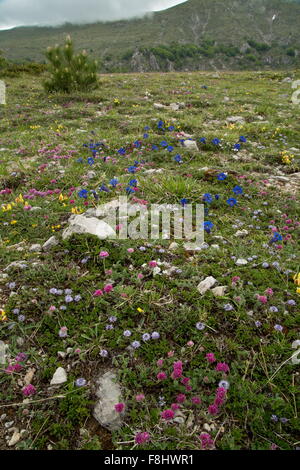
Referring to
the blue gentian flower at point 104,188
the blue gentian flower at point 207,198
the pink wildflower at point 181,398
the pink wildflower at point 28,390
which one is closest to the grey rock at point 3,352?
the pink wildflower at point 28,390

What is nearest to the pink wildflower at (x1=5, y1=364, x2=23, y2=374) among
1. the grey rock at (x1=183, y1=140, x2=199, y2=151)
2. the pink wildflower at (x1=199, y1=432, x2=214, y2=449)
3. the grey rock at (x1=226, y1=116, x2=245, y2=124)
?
the pink wildflower at (x1=199, y1=432, x2=214, y2=449)

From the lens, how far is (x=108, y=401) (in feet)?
8.05

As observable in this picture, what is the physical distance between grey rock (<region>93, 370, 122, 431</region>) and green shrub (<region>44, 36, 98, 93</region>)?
13716mm

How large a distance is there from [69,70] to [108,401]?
13998mm

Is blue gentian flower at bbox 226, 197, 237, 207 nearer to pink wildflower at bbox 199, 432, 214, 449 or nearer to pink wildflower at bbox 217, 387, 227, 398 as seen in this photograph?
pink wildflower at bbox 217, 387, 227, 398

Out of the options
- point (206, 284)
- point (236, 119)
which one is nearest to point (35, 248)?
point (206, 284)

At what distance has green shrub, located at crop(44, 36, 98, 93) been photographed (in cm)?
1323

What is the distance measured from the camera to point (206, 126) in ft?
31.5

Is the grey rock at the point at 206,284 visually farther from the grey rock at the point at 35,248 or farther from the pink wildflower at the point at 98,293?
the grey rock at the point at 35,248

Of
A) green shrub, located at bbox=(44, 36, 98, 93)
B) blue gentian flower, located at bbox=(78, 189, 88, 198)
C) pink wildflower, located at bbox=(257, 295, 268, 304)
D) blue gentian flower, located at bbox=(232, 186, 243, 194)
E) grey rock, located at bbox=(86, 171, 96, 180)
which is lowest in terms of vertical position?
pink wildflower, located at bbox=(257, 295, 268, 304)

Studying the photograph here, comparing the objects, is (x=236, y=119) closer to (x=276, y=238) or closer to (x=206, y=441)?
(x=276, y=238)

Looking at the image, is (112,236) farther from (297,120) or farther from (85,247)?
(297,120)

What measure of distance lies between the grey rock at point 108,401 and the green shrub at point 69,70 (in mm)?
13716
